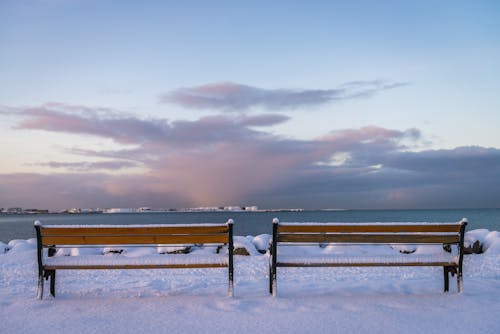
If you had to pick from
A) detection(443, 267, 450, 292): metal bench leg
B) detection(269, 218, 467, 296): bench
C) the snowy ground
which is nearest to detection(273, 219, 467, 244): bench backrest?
detection(269, 218, 467, 296): bench

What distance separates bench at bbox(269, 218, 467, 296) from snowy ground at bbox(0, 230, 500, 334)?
0.46 metres

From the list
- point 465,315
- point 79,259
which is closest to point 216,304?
point 79,259

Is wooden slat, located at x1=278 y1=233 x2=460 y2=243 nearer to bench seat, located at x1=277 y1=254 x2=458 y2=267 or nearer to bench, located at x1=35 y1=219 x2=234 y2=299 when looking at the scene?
bench seat, located at x1=277 y1=254 x2=458 y2=267

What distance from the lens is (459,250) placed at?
612cm

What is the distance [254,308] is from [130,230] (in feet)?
6.16

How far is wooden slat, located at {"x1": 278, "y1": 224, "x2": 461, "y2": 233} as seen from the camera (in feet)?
19.4

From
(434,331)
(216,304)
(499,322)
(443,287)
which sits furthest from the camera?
(443,287)

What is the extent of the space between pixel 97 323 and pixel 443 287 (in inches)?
192

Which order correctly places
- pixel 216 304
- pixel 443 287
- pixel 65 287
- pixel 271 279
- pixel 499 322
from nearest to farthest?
pixel 499 322, pixel 216 304, pixel 271 279, pixel 443 287, pixel 65 287

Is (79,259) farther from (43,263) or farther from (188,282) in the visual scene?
(188,282)

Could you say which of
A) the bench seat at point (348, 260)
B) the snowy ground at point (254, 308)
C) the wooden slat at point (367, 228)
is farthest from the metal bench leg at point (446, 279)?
the wooden slat at point (367, 228)

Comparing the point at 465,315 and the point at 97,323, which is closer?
the point at 97,323

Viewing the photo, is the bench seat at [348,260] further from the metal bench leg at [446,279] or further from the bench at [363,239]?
the metal bench leg at [446,279]

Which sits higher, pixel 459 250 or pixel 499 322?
pixel 459 250
